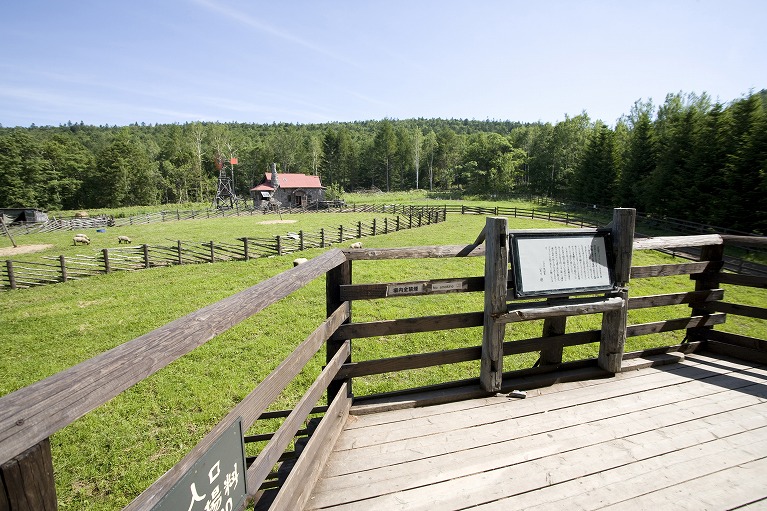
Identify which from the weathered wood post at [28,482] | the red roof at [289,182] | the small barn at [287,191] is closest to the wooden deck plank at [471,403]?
the weathered wood post at [28,482]

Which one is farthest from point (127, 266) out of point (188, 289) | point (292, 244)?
point (292, 244)

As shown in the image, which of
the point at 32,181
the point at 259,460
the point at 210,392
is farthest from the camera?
the point at 32,181

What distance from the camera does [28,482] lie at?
0.82 metres

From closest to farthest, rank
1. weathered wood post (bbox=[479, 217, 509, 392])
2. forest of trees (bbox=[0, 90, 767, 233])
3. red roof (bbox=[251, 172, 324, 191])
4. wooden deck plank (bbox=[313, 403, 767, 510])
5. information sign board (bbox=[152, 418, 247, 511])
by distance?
information sign board (bbox=[152, 418, 247, 511]), wooden deck plank (bbox=[313, 403, 767, 510]), weathered wood post (bbox=[479, 217, 509, 392]), forest of trees (bbox=[0, 90, 767, 233]), red roof (bbox=[251, 172, 324, 191])

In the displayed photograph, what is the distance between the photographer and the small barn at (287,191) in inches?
2171

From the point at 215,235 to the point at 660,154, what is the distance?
38888 mm

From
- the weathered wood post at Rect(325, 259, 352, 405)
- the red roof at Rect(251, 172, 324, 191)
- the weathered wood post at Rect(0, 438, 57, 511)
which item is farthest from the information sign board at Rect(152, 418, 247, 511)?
the red roof at Rect(251, 172, 324, 191)

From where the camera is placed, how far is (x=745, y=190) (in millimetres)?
25719

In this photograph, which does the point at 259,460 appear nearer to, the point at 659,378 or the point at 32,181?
the point at 659,378

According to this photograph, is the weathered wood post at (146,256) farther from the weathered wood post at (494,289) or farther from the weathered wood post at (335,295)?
the weathered wood post at (494,289)

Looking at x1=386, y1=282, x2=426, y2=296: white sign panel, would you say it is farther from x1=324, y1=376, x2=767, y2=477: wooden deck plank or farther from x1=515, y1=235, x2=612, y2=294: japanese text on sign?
x1=324, y1=376, x2=767, y2=477: wooden deck plank

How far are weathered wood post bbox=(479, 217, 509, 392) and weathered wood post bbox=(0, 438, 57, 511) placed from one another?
10.4ft

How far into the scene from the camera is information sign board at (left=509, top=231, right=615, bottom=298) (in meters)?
3.59

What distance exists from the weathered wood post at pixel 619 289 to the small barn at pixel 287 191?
53.1 meters
